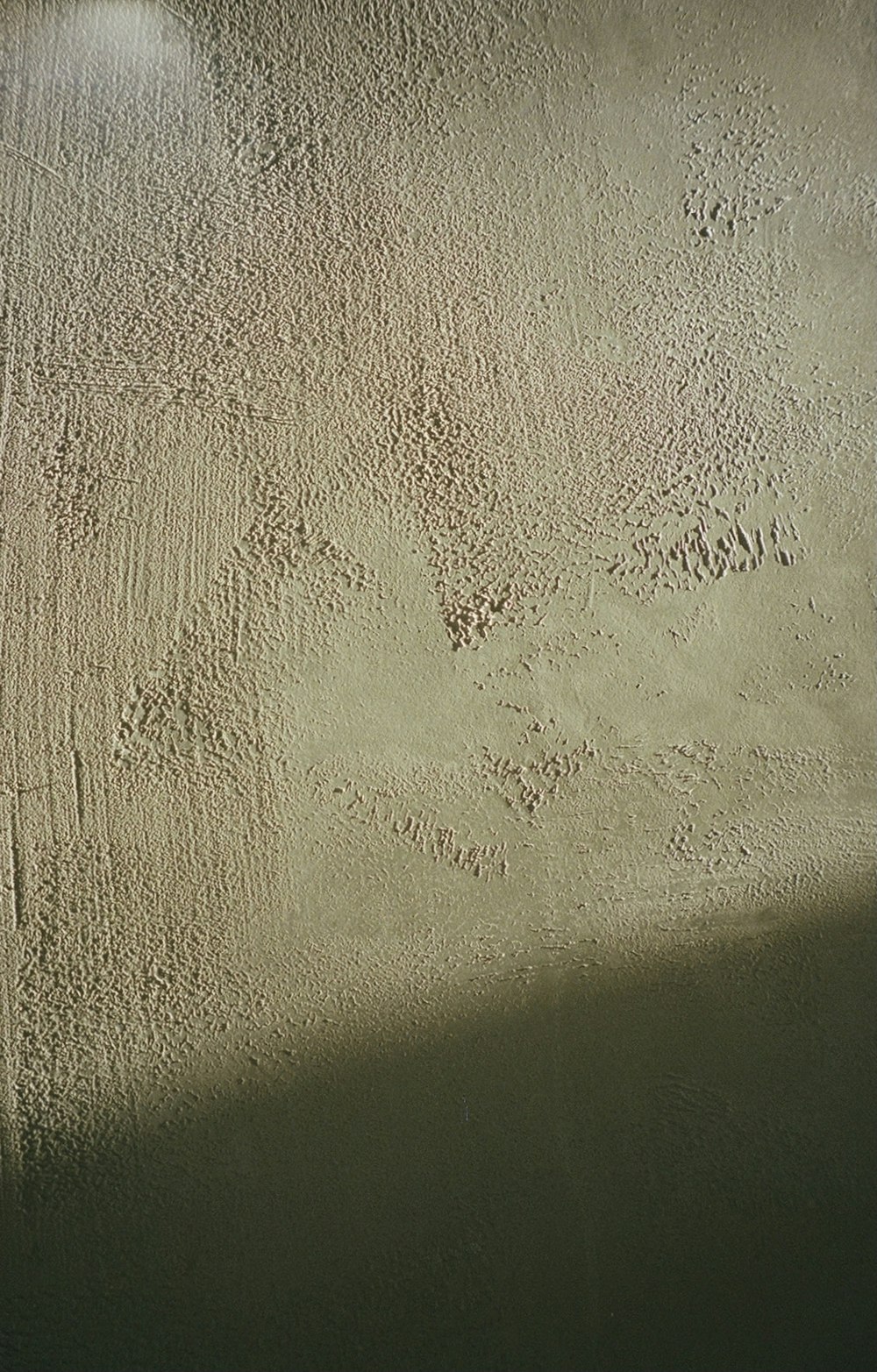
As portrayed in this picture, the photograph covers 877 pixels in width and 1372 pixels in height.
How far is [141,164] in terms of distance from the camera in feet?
3.22

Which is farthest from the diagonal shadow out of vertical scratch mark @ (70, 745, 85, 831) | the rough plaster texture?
vertical scratch mark @ (70, 745, 85, 831)

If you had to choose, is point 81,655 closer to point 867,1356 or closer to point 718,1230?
point 718,1230

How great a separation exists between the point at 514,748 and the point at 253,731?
0.85 feet

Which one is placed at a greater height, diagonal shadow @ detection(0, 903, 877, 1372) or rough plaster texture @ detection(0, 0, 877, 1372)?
rough plaster texture @ detection(0, 0, 877, 1372)

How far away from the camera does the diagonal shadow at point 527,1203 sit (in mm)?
847

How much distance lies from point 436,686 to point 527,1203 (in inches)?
19.5

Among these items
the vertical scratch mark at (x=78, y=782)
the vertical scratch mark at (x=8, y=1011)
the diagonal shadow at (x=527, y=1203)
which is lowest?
the diagonal shadow at (x=527, y=1203)

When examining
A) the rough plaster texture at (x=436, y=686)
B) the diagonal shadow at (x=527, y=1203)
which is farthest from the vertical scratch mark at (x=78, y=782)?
the diagonal shadow at (x=527, y=1203)

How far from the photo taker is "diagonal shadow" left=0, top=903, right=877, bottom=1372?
0.85 meters

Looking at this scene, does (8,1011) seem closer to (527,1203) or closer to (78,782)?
(78,782)

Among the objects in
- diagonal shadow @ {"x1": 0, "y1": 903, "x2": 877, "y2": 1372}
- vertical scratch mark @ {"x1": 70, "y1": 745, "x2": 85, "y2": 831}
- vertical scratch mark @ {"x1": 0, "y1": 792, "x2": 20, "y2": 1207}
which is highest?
vertical scratch mark @ {"x1": 70, "y1": 745, "x2": 85, "y2": 831}

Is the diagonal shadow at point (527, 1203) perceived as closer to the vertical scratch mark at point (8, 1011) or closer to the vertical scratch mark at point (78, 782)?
the vertical scratch mark at point (8, 1011)

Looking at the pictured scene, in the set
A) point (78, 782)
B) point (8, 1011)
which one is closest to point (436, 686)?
point (78, 782)

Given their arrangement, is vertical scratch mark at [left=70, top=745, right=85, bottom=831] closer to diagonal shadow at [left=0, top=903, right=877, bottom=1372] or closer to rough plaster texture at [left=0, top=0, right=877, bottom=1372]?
rough plaster texture at [left=0, top=0, right=877, bottom=1372]
